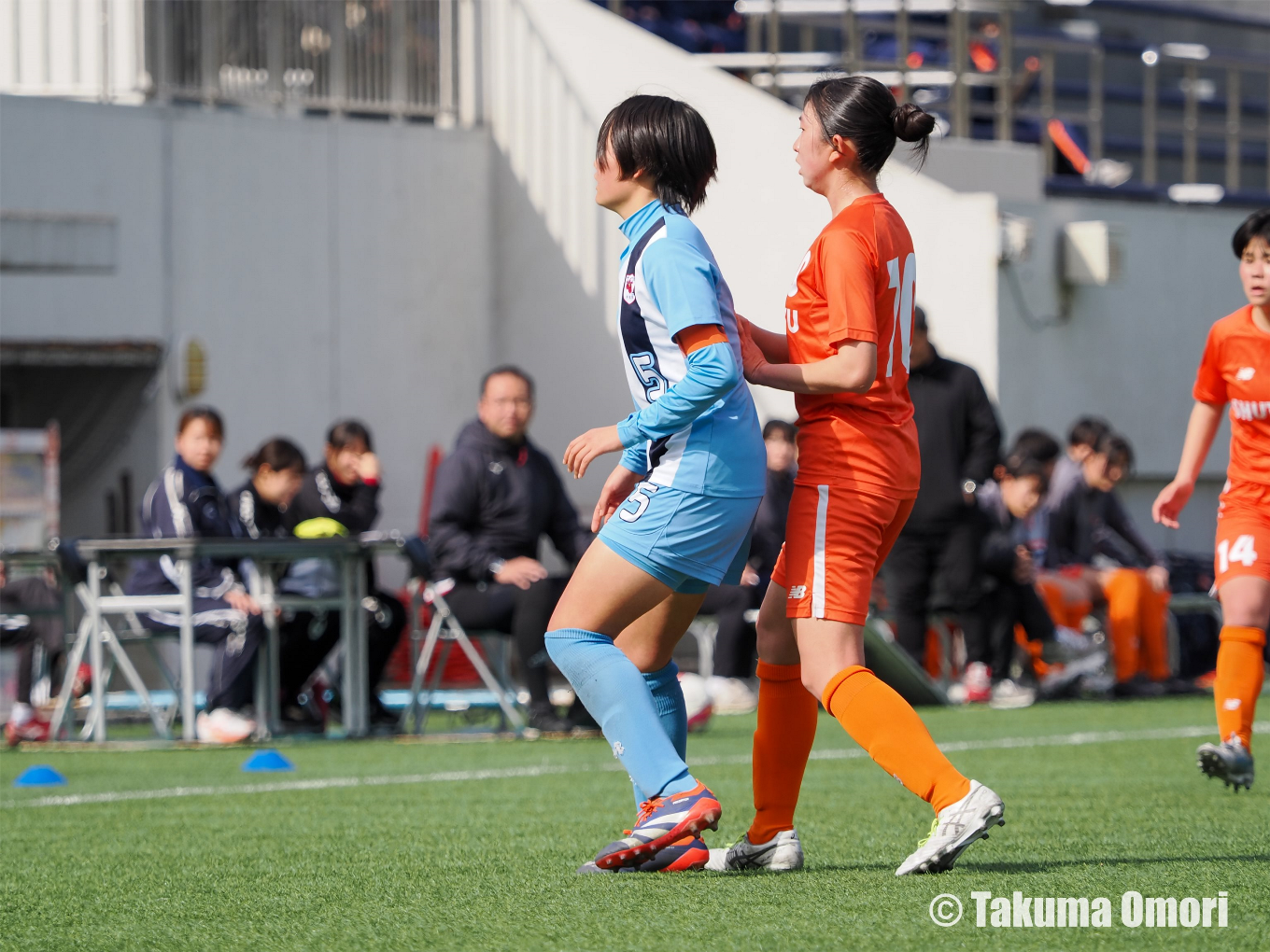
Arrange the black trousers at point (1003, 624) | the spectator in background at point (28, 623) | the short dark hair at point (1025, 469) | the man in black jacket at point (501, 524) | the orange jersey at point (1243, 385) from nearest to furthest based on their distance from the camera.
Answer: the orange jersey at point (1243, 385) → the man in black jacket at point (501, 524) → the spectator in background at point (28, 623) → the black trousers at point (1003, 624) → the short dark hair at point (1025, 469)

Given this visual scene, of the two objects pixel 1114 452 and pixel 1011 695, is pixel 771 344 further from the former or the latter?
pixel 1114 452

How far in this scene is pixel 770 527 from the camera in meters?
10.8

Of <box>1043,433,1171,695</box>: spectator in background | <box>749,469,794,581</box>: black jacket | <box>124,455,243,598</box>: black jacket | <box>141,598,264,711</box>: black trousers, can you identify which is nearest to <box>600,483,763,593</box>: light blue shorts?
<box>141,598,264,711</box>: black trousers

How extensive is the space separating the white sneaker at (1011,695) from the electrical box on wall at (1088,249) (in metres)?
3.97

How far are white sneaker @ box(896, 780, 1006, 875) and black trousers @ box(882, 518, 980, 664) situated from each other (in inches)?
263

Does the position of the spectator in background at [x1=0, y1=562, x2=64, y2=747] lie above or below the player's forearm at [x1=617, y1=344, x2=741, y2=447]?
below

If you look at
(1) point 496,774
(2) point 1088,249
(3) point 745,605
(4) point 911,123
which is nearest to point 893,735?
(4) point 911,123

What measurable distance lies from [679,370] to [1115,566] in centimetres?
872

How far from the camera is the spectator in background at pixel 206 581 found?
8.70 m

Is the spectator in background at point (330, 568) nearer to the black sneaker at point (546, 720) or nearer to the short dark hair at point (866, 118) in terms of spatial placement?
the black sneaker at point (546, 720)

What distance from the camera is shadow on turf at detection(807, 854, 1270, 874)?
3.96 m

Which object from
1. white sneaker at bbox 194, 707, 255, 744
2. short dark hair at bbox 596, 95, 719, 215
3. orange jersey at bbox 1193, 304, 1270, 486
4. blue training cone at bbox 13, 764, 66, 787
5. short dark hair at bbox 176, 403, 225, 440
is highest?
short dark hair at bbox 596, 95, 719, 215

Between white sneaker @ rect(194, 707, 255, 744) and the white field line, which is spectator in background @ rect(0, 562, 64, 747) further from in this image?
the white field line

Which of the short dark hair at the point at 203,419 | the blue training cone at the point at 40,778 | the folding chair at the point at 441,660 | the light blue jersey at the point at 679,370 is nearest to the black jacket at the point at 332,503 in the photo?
the folding chair at the point at 441,660
